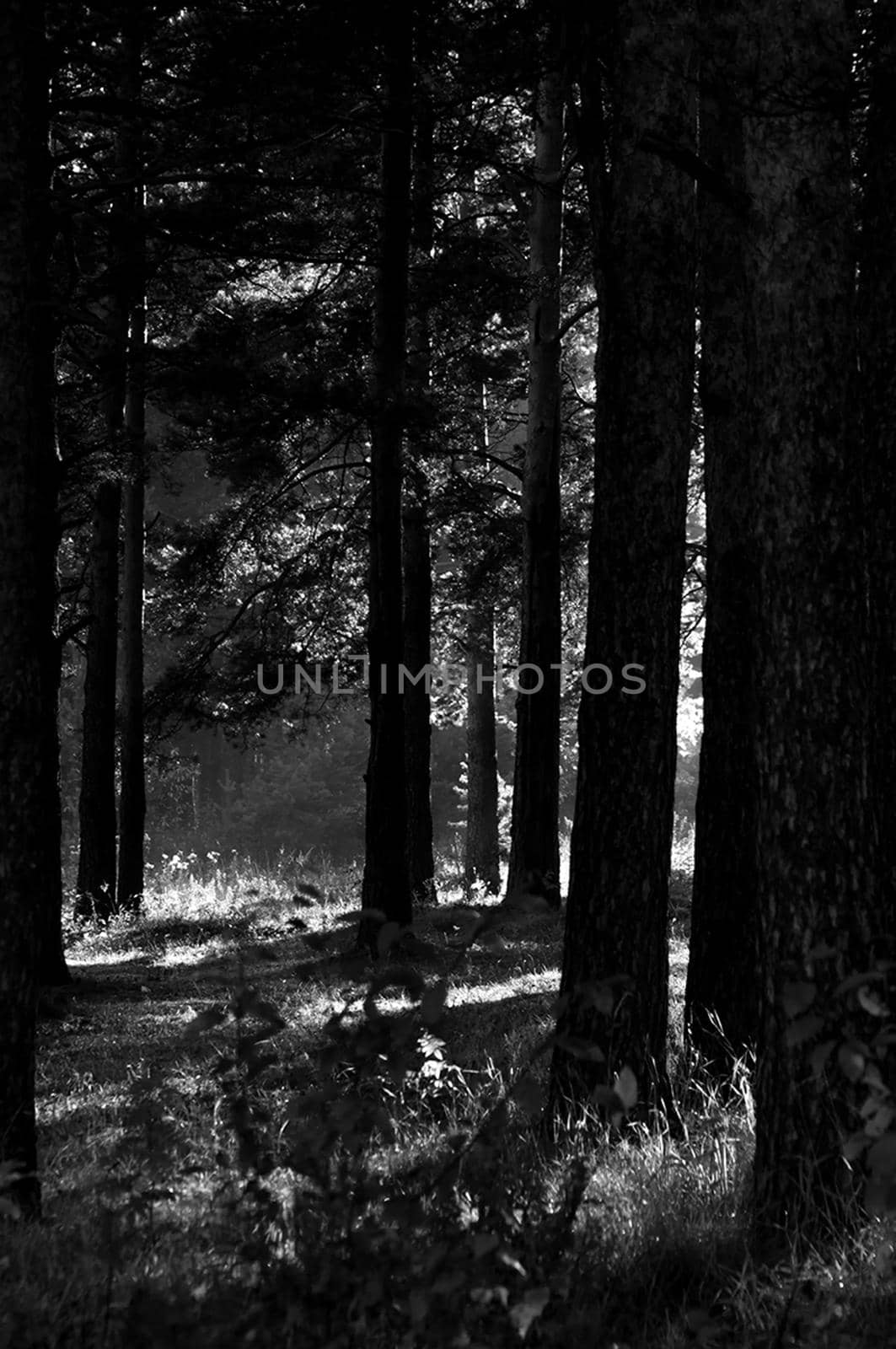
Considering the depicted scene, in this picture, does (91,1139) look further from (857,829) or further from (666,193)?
(666,193)

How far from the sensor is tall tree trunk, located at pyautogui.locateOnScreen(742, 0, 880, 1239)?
4.51 m

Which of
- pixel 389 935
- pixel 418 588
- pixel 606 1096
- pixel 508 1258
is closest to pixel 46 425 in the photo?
pixel 389 935

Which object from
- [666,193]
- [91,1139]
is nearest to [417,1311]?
[91,1139]

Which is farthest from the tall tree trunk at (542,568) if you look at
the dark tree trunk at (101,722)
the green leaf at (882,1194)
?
the green leaf at (882,1194)

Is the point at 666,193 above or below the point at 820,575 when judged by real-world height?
above

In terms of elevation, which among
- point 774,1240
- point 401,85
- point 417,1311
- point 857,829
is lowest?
point 774,1240

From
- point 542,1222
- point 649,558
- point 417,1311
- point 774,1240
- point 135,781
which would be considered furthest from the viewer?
point 135,781

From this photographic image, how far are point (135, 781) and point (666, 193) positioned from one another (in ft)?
44.5

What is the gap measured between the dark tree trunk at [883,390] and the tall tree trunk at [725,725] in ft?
3.40

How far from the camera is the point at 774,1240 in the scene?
4.36 metres

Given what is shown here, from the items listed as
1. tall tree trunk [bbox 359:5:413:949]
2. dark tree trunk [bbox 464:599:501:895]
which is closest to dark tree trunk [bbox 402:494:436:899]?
dark tree trunk [bbox 464:599:501:895]

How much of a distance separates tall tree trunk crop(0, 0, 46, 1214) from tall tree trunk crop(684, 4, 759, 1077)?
3.14 metres

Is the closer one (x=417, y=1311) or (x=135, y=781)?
(x=417, y=1311)

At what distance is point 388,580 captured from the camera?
42.4 feet
